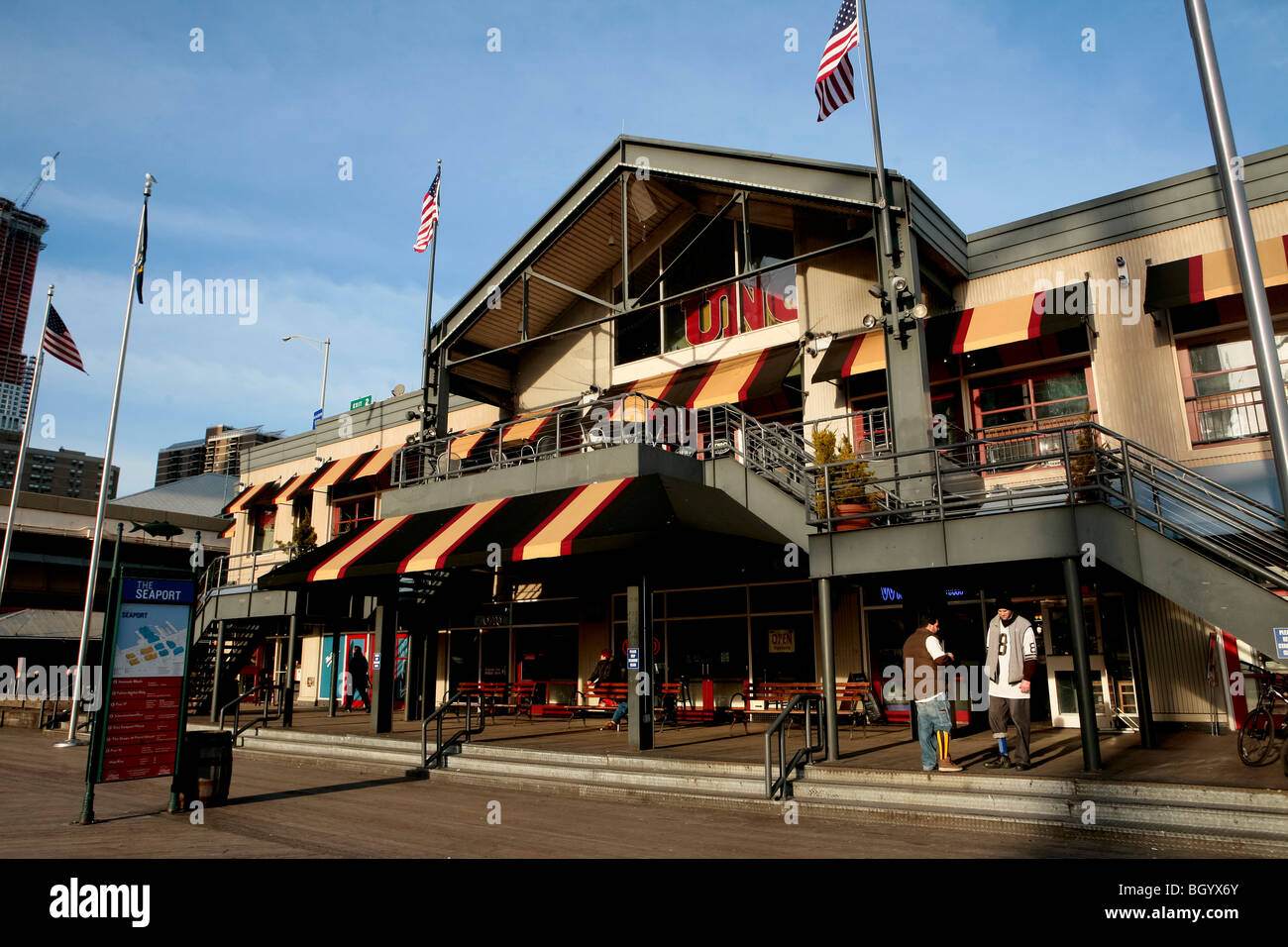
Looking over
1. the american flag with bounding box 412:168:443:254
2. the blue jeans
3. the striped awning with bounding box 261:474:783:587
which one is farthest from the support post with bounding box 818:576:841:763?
the american flag with bounding box 412:168:443:254

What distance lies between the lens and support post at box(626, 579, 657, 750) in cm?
1280

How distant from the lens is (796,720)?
53.6ft

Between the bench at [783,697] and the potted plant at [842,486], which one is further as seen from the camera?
the bench at [783,697]

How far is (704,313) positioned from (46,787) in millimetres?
15256

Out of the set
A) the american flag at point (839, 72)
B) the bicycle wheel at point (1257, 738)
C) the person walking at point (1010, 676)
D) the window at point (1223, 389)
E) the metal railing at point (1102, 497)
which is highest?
the american flag at point (839, 72)

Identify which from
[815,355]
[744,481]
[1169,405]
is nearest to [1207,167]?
[1169,405]

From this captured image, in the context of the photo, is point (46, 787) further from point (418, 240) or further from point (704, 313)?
point (704, 313)

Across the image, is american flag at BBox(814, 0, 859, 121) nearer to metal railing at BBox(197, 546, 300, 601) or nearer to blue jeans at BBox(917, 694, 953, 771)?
blue jeans at BBox(917, 694, 953, 771)

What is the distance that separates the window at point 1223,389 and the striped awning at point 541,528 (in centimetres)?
725

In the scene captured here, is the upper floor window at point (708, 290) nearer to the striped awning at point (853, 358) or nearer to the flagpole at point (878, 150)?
the striped awning at point (853, 358)

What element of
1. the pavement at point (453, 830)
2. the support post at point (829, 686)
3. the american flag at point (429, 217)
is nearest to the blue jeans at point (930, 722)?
the pavement at point (453, 830)

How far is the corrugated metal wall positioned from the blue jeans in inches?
236

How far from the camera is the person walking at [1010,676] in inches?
386

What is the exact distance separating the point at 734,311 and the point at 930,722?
1185 cm
